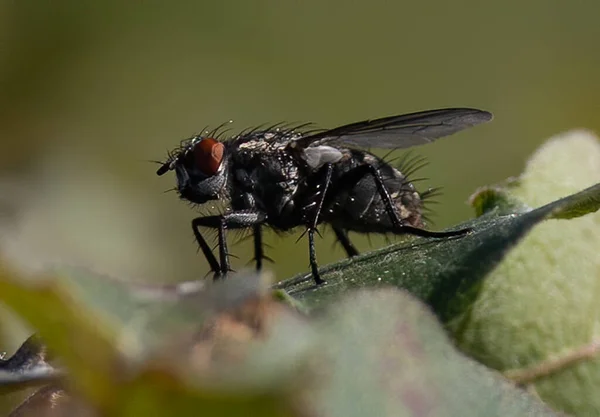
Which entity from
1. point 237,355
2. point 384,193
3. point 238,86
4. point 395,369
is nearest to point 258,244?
point 384,193

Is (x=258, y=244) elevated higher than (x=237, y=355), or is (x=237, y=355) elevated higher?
(x=237, y=355)

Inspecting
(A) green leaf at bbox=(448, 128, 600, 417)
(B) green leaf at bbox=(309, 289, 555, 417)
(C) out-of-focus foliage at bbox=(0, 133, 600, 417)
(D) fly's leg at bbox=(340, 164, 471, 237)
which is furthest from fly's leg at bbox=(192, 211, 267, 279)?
(B) green leaf at bbox=(309, 289, 555, 417)

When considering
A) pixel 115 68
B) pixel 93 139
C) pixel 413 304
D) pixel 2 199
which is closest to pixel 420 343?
pixel 413 304

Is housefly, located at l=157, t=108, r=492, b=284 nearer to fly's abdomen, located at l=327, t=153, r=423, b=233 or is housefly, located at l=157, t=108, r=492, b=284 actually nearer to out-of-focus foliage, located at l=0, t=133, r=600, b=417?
fly's abdomen, located at l=327, t=153, r=423, b=233

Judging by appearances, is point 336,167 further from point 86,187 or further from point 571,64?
point 571,64

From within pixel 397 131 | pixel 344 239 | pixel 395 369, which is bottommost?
pixel 344 239

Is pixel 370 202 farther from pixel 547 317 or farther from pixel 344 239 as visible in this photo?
pixel 547 317

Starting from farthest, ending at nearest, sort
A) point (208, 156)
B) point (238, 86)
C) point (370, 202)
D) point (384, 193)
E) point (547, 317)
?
point (238, 86) → point (208, 156) → point (370, 202) → point (384, 193) → point (547, 317)
